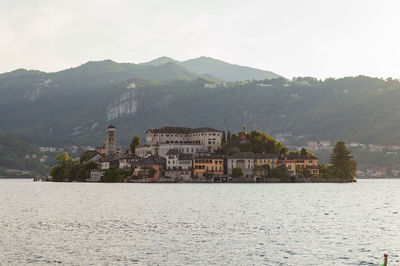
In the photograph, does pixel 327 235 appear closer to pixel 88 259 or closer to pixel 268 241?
pixel 268 241

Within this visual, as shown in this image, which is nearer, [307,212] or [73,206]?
[307,212]

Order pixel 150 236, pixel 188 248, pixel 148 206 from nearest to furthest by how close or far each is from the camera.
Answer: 1. pixel 188 248
2. pixel 150 236
3. pixel 148 206

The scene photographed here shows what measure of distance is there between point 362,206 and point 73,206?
51161 millimetres

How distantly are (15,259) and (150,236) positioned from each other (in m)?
15.8

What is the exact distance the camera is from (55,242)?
5325 cm

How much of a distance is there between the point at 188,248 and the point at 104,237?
10728mm

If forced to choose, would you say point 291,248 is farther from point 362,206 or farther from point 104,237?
point 362,206

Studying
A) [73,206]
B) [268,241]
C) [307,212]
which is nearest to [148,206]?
[73,206]

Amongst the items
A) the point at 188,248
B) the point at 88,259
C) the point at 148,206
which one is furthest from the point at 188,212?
the point at 88,259

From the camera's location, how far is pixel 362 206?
100 meters

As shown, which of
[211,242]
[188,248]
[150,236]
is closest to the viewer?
[188,248]

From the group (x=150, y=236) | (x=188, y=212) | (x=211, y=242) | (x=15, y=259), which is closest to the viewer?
(x=15, y=259)

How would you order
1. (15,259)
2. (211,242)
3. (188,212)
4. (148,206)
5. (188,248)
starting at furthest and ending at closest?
(148,206)
(188,212)
(211,242)
(188,248)
(15,259)

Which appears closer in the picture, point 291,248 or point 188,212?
point 291,248
